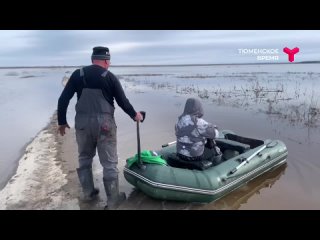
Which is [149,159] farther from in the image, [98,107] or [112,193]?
[98,107]

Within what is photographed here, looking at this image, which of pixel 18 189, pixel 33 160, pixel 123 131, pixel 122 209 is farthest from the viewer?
pixel 123 131

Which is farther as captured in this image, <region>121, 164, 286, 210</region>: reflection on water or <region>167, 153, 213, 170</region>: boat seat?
<region>167, 153, 213, 170</region>: boat seat

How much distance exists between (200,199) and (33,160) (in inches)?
139

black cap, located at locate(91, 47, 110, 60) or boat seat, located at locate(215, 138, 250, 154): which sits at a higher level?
black cap, located at locate(91, 47, 110, 60)

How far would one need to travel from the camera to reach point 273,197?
4.94 meters

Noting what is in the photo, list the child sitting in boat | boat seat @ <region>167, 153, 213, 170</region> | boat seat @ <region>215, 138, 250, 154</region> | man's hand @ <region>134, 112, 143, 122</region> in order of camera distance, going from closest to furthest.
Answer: man's hand @ <region>134, 112, 143, 122</region>, the child sitting in boat, boat seat @ <region>167, 153, 213, 170</region>, boat seat @ <region>215, 138, 250, 154</region>

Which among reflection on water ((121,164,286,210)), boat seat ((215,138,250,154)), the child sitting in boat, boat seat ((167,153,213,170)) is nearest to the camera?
reflection on water ((121,164,286,210))

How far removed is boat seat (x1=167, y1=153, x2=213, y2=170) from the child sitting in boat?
6cm

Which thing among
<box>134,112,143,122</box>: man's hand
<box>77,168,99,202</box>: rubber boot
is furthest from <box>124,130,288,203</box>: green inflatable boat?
<box>134,112,143,122</box>: man's hand

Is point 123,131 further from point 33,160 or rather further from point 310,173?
point 310,173

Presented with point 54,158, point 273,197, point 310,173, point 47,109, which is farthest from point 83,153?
point 47,109

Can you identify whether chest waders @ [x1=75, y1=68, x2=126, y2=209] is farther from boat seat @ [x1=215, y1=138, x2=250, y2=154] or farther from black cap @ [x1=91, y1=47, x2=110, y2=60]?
boat seat @ [x1=215, y1=138, x2=250, y2=154]

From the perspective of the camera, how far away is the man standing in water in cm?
411

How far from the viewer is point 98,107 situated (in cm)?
412
